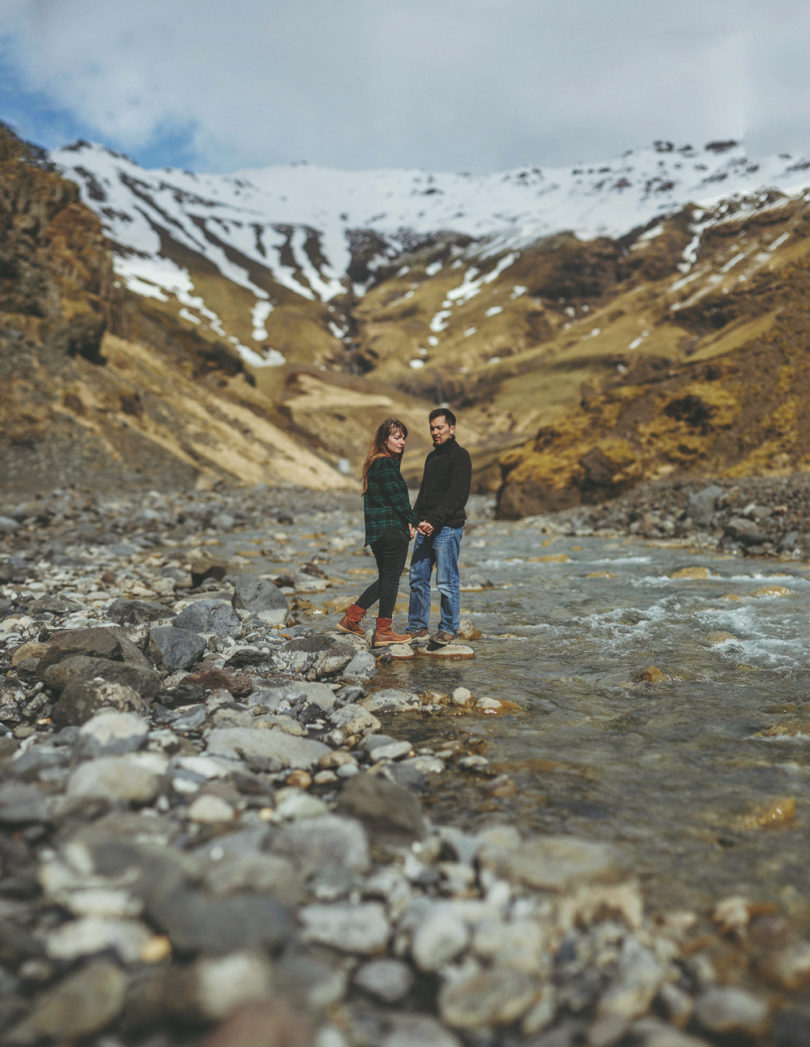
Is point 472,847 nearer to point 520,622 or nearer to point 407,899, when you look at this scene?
point 407,899

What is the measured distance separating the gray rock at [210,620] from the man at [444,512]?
2201 mm

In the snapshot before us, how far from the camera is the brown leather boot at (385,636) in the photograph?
6.98m

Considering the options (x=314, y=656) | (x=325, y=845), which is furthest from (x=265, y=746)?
(x=314, y=656)

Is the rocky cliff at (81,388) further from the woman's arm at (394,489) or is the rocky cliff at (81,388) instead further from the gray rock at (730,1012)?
the gray rock at (730,1012)

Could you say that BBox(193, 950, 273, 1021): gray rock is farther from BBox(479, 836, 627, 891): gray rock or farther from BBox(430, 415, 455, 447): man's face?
BBox(430, 415, 455, 447): man's face

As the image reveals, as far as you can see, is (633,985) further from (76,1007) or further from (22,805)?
(22,805)

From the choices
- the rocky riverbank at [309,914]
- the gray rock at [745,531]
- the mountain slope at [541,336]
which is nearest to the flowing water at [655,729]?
the rocky riverbank at [309,914]

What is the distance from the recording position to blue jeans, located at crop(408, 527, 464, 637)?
698 centimetres

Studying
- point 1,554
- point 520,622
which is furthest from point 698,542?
point 1,554

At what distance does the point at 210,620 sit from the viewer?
23.5 ft

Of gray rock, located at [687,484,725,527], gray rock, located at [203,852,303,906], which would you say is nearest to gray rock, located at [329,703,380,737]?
gray rock, located at [203,852,303,906]

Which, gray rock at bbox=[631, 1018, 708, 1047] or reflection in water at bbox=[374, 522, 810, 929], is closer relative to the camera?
gray rock at bbox=[631, 1018, 708, 1047]

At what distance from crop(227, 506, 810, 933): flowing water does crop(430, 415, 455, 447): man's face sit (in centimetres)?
236

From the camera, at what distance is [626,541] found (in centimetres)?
1622
